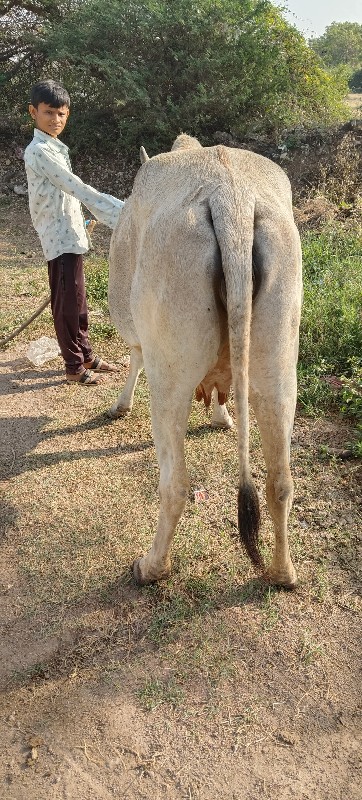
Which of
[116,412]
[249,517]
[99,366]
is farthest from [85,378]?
[249,517]

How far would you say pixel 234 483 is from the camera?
3.56m

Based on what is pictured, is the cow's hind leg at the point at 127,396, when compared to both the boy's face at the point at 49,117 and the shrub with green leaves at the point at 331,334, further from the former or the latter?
the boy's face at the point at 49,117

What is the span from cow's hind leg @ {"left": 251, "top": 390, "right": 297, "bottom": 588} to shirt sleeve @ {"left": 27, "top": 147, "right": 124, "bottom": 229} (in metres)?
1.77

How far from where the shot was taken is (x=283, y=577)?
280 centimetres

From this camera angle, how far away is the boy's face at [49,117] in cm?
384

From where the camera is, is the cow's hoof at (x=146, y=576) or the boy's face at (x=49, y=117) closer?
the cow's hoof at (x=146, y=576)

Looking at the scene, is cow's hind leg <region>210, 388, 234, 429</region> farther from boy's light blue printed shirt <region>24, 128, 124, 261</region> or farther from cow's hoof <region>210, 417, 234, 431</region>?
boy's light blue printed shirt <region>24, 128, 124, 261</region>

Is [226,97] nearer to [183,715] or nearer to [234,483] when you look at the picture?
[234,483]

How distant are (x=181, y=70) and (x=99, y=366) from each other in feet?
20.7

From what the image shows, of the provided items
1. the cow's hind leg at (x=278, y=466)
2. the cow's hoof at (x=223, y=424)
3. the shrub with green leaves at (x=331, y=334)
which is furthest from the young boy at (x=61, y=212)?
the cow's hind leg at (x=278, y=466)

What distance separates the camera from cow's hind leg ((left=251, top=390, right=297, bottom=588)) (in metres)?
2.37

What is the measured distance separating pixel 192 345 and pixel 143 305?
0.35 metres

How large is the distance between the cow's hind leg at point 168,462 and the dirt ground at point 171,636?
161 mm

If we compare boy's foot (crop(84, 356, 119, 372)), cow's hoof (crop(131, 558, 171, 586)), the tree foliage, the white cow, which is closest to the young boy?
boy's foot (crop(84, 356, 119, 372))
